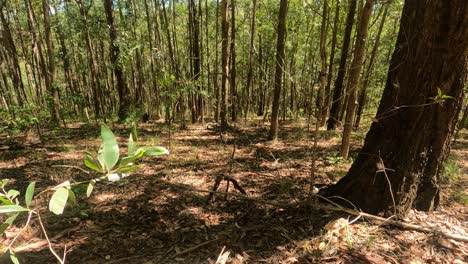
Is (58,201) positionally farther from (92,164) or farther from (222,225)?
(222,225)

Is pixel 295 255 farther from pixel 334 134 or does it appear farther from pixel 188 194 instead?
pixel 334 134

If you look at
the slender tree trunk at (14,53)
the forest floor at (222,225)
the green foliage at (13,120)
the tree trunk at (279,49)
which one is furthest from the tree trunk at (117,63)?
the tree trunk at (279,49)

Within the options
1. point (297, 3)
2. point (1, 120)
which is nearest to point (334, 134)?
point (297, 3)

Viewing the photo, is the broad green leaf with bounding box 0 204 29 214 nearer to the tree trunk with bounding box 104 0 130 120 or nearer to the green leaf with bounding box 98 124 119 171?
the green leaf with bounding box 98 124 119 171

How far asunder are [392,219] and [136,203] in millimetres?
3404

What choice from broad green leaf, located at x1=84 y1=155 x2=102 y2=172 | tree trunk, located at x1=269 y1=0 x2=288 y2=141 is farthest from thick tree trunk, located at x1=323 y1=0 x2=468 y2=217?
tree trunk, located at x1=269 y1=0 x2=288 y2=141

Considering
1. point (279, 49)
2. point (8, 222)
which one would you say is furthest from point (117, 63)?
point (8, 222)

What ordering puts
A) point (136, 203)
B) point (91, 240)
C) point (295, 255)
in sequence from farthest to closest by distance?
1. point (136, 203)
2. point (91, 240)
3. point (295, 255)

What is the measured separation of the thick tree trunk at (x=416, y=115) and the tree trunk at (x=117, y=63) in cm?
747

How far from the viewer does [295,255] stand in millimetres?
2611

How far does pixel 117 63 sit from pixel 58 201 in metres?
8.31

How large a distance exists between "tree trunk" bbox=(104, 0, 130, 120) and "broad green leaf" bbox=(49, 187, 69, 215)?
8.15 meters

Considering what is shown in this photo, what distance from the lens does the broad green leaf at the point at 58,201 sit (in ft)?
2.41

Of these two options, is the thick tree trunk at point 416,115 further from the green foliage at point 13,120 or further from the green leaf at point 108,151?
the green foliage at point 13,120
